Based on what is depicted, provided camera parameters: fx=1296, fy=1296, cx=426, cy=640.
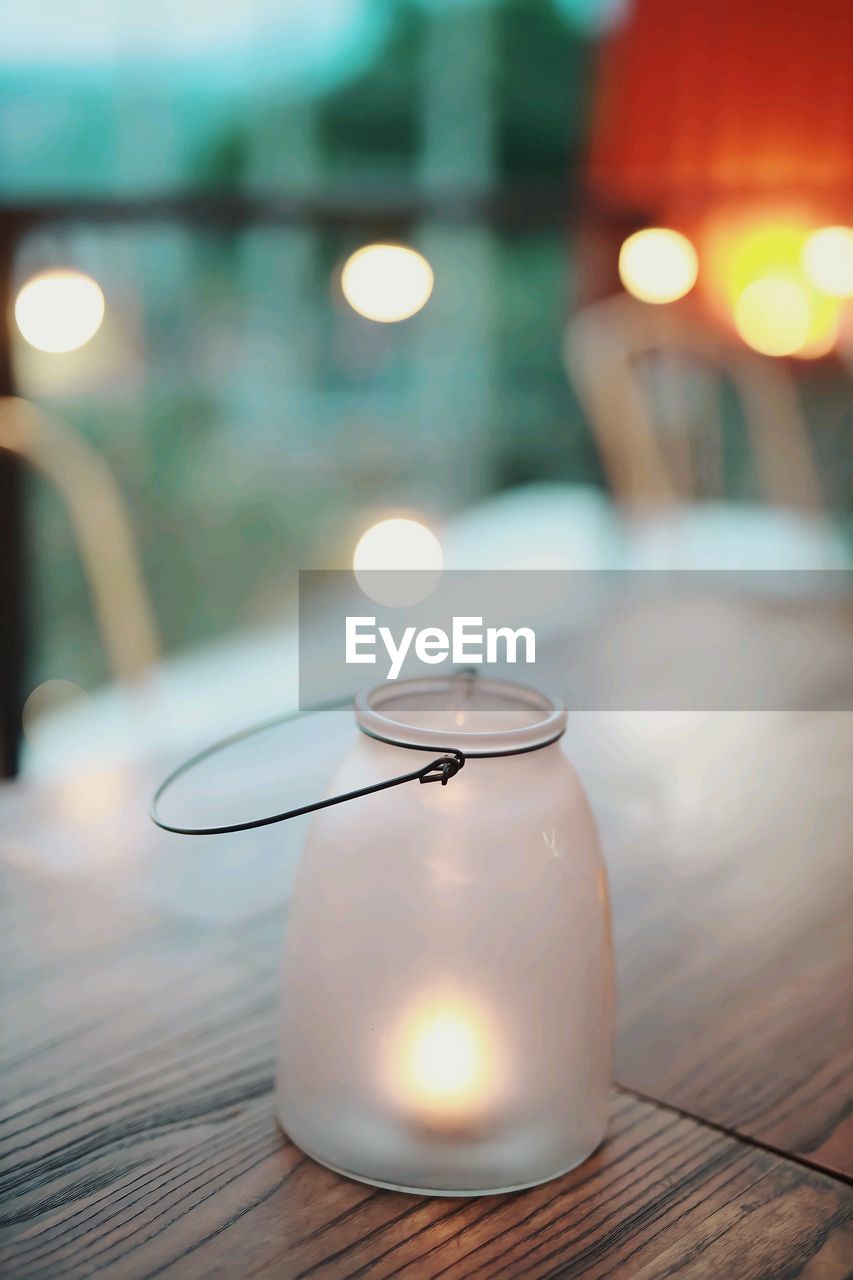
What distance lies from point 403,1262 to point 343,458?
2.62m

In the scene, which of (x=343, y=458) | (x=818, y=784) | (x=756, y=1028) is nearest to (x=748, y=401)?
(x=343, y=458)

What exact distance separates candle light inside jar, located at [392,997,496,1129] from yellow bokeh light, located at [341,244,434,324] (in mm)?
975

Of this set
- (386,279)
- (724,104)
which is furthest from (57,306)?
(724,104)

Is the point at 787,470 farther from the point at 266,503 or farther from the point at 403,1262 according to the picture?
the point at 403,1262

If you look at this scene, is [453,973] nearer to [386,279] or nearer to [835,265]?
[386,279]

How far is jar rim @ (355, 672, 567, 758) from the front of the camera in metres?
0.41

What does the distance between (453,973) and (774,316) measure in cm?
313

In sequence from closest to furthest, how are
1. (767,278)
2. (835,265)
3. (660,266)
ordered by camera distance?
(660,266) < (835,265) < (767,278)

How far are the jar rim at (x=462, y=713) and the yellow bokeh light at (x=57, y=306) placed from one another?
30.5 inches

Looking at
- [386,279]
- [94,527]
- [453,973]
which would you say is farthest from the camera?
[94,527]

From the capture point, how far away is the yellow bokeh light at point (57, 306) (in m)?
1.12

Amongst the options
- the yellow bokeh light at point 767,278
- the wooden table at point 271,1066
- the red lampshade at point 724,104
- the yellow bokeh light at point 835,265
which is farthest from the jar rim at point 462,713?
the red lampshade at point 724,104

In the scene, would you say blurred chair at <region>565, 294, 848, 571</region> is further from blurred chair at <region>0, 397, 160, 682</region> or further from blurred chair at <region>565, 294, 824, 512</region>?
blurred chair at <region>0, 397, 160, 682</region>

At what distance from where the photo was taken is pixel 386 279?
1.28 m
